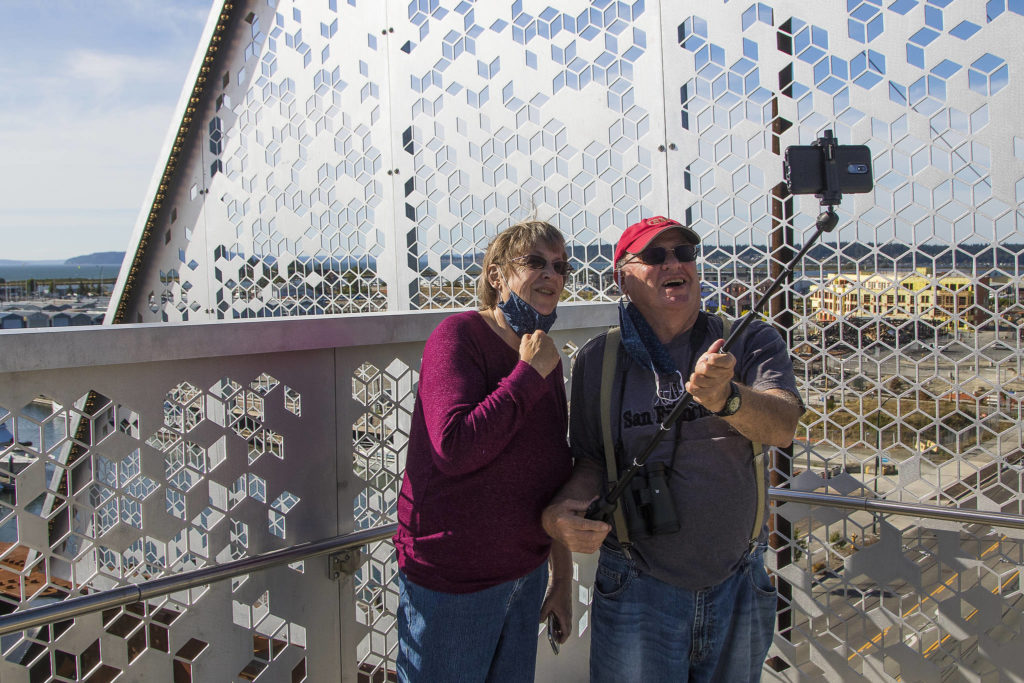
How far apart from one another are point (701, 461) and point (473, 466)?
1.88 feet

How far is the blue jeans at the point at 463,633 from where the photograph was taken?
5.61 feet

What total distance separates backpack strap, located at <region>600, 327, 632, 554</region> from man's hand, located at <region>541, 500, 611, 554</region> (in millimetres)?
93

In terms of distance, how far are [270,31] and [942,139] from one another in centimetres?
402

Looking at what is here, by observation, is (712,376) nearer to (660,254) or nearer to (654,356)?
(654,356)

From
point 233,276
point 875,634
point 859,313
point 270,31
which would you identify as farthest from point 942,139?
point 233,276

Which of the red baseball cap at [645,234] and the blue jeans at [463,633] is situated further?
the red baseball cap at [645,234]

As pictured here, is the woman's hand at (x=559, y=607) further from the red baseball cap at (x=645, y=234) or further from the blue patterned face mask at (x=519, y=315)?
the red baseball cap at (x=645, y=234)

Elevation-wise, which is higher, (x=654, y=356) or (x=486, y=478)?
(x=654, y=356)

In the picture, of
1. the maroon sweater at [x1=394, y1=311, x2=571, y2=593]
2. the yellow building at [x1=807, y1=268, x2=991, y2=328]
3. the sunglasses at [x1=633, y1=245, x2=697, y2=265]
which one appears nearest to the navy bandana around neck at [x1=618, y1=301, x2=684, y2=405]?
the sunglasses at [x1=633, y1=245, x2=697, y2=265]

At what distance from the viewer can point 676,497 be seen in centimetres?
181

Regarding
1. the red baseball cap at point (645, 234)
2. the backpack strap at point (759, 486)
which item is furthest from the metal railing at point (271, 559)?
the red baseball cap at point (645, 234)

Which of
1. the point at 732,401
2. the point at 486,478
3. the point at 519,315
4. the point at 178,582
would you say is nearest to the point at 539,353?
the point at 519,315

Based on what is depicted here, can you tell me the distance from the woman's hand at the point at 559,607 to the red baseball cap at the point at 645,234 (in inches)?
35.6

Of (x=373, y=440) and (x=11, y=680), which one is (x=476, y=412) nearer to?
(x=373, y=440)
